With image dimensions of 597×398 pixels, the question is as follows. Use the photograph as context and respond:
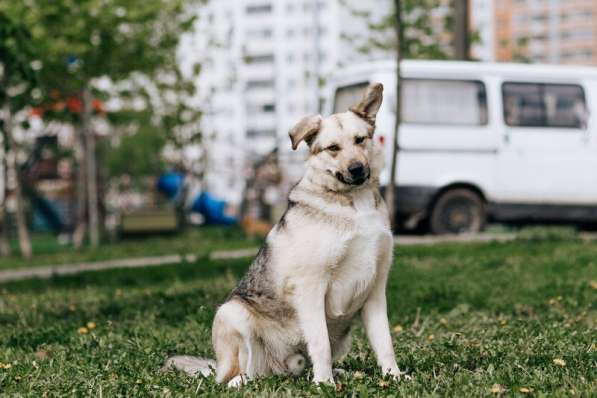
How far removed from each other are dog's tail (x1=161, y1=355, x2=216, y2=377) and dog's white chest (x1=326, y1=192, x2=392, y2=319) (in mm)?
892

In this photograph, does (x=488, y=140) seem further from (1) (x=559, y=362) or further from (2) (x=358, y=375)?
(2) (x=358, y=375)

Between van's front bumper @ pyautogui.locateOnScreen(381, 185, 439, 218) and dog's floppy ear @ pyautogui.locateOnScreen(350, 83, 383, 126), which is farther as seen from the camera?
van's front bumper @ pyautogui.locateOnScreen(381, 185, 439, 218)

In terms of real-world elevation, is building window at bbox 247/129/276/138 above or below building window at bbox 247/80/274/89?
below

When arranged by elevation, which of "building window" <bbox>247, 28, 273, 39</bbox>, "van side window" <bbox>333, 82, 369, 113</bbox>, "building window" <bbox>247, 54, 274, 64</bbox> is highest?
"building window" <bbox>247, 28, 273, 39</bbox>

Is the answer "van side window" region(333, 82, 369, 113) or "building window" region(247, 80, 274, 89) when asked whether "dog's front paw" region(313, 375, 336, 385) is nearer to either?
"van side window" region(333, 82, 369, 113)

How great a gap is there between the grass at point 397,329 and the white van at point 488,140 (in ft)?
10.8

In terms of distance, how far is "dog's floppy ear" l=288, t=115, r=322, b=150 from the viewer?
485 cm

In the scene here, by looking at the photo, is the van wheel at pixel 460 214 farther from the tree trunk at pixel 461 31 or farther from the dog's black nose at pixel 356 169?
the dog's black nose at pixel 356 169

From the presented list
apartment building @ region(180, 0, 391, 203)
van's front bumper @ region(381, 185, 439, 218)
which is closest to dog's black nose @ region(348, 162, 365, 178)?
van's front bumper @ region(381, 185, 439, 218)

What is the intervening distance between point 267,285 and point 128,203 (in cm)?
2536

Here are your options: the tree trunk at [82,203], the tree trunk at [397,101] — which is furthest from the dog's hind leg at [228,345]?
the tree trunk at [82,203]

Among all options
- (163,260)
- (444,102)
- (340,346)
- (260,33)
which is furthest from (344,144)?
(260,33)

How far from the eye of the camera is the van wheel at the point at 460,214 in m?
15.8

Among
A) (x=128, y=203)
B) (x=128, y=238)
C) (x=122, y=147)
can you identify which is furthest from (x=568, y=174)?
(x=122, y=147)
